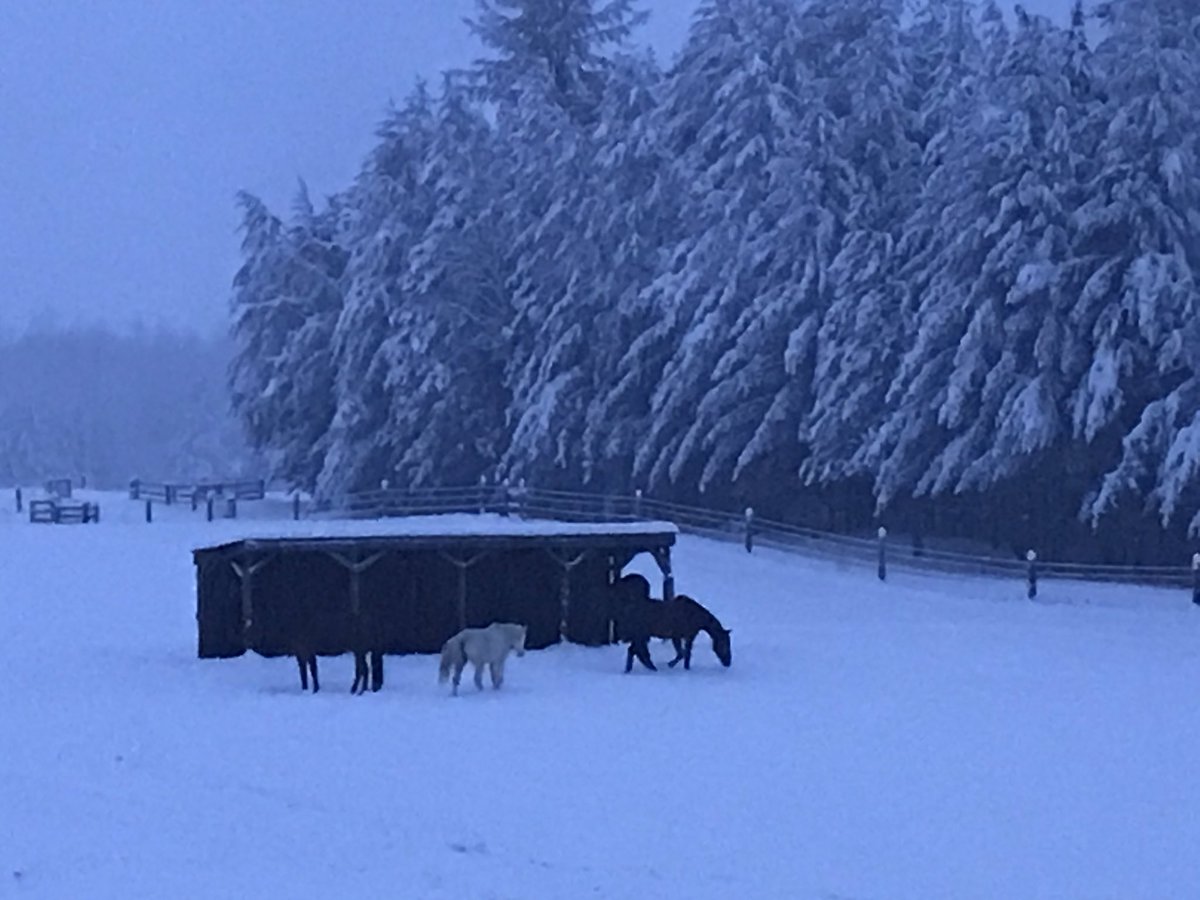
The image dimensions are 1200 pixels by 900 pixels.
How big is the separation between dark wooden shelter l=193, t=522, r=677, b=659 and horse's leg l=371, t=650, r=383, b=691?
2.42 m

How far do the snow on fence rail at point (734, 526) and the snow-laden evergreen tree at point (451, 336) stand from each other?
1533 millimetres

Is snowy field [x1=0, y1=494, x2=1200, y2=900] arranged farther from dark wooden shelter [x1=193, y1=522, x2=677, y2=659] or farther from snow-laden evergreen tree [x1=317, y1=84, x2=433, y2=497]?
snow-laden evergreen tree [x1=317, y1=84, x2=433, y2=497]

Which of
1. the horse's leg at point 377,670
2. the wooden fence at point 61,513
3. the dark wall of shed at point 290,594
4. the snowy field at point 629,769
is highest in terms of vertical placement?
→ the wooden fence at point 61,513

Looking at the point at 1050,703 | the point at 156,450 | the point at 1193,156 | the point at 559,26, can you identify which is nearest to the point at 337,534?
the point at 1050,703

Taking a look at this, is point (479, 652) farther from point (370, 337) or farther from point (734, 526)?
point (370, 337)

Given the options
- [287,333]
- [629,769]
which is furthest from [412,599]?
[287,333]

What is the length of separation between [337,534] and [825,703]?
7.93 metres

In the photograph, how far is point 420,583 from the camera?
25.3 meters

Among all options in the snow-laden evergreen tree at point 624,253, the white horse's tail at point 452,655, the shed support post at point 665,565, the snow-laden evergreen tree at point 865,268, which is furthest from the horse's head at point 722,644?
the snow-laden evergreen tree at point 624,253

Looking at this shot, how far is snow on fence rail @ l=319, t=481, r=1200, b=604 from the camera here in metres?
32.0

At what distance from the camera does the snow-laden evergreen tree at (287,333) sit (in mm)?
51219

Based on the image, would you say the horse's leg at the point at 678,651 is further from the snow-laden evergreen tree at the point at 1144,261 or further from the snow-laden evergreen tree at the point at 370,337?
the snow-laden evergreen tree at the point at 370,337

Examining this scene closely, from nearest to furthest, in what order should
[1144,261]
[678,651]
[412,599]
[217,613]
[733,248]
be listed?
[678,651] → [217,613] → [412,599] → [1144,261] → [733,248]

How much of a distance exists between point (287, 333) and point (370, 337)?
658cm
